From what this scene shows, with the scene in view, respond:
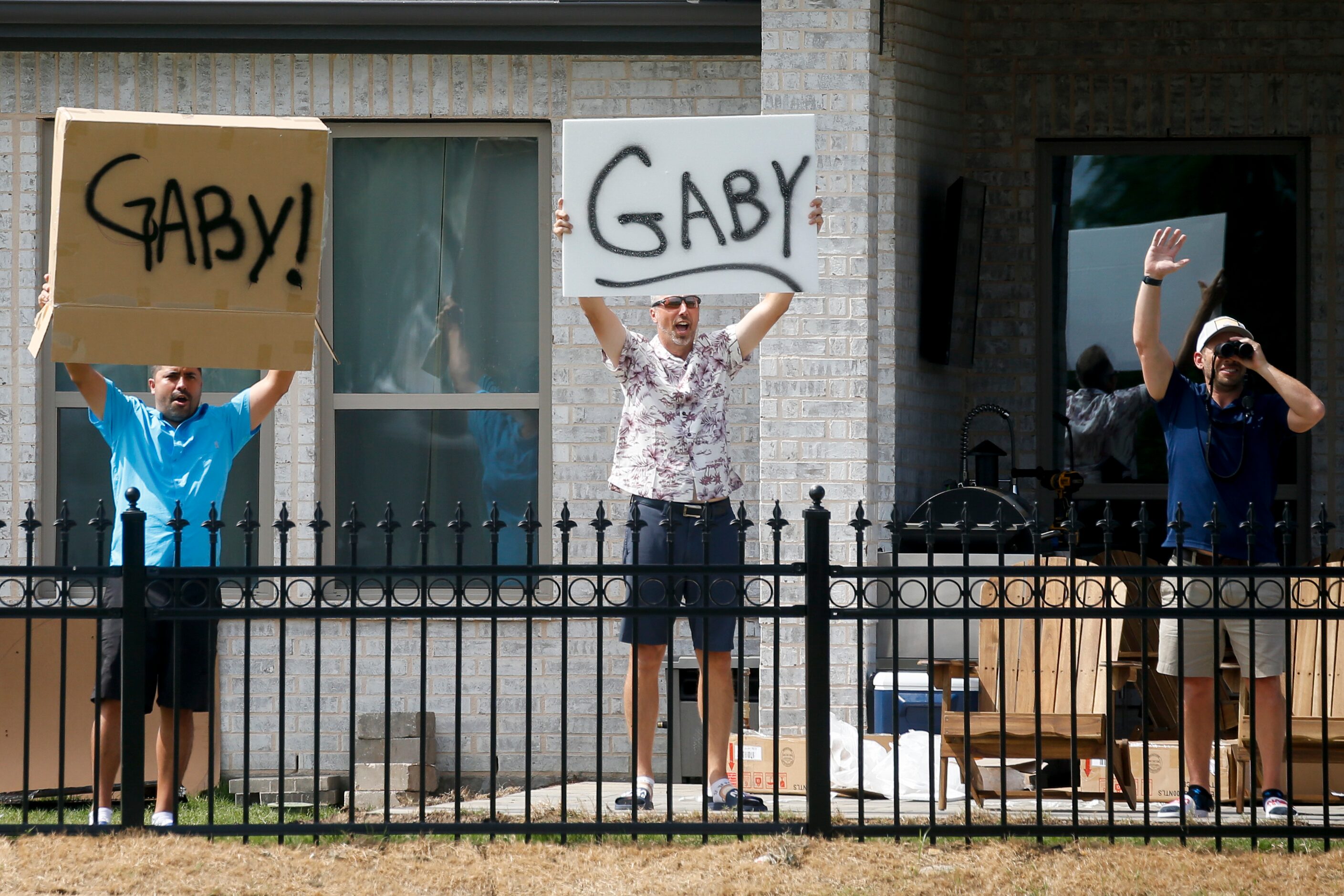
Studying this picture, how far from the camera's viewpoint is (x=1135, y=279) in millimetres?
9570

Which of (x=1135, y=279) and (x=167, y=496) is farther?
(x=1135, y=279)

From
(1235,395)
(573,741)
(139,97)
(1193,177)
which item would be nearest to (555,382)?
(573,741)

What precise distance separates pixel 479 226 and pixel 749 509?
2001 millimetres

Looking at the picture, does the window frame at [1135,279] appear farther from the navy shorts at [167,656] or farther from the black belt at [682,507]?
the navy shorts at [167,656]

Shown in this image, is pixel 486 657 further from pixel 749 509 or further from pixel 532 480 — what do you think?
pixel 749 509

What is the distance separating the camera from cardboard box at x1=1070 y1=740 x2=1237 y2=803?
6.79m

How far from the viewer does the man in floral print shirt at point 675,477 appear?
237 inches

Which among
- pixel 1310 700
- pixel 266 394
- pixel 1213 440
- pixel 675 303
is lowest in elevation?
pixel 1310 700

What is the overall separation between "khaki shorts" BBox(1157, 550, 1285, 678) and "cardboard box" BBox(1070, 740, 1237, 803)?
0.55m

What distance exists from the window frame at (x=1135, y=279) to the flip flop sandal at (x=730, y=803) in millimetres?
3872

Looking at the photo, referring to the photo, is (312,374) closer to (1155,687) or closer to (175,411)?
(175,411)

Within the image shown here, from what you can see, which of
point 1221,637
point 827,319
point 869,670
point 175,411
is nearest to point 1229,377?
point 1221,637

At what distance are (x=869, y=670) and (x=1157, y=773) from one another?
4.48 feet

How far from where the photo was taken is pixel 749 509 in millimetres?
8188
